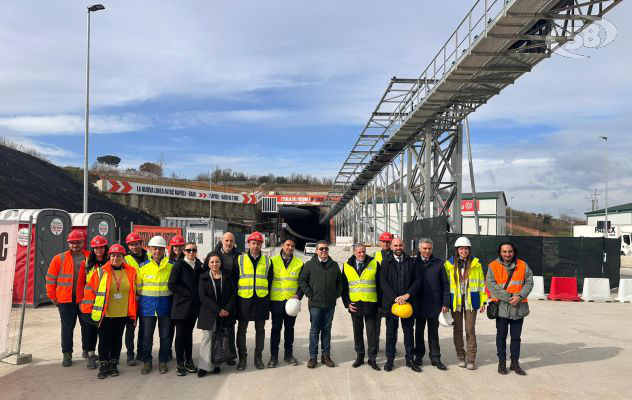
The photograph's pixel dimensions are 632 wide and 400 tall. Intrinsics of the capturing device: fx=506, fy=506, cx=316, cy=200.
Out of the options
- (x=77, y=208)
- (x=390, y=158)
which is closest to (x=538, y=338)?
(x=390, y=158)

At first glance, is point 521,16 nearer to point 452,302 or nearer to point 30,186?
point 452,302

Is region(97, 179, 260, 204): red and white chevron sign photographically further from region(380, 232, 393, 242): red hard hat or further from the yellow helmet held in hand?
the yellow helmet held in hand

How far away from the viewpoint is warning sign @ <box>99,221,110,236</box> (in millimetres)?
13851

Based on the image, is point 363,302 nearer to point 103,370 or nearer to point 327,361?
point 327,361

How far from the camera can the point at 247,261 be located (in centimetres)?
670

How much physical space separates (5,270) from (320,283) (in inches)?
163

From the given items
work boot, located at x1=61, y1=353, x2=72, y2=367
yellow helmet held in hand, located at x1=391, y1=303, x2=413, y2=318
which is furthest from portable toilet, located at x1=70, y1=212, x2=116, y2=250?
yellow helmet held in hand, located at x1=391, y1=303, x2=413, y2=318

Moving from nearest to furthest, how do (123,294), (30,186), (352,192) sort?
1. (123,294)
2. (30,186)
3. (352,192)

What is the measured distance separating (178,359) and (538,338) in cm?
618

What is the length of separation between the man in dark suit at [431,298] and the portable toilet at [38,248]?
9.29 meters

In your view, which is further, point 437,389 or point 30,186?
point 30,186

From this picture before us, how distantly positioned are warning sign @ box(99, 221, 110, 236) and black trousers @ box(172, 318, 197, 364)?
27.2 ft

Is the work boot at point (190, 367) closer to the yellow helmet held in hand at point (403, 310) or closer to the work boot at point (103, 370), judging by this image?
the work boot at point (103, 370)

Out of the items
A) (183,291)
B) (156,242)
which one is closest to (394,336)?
(183,291)
